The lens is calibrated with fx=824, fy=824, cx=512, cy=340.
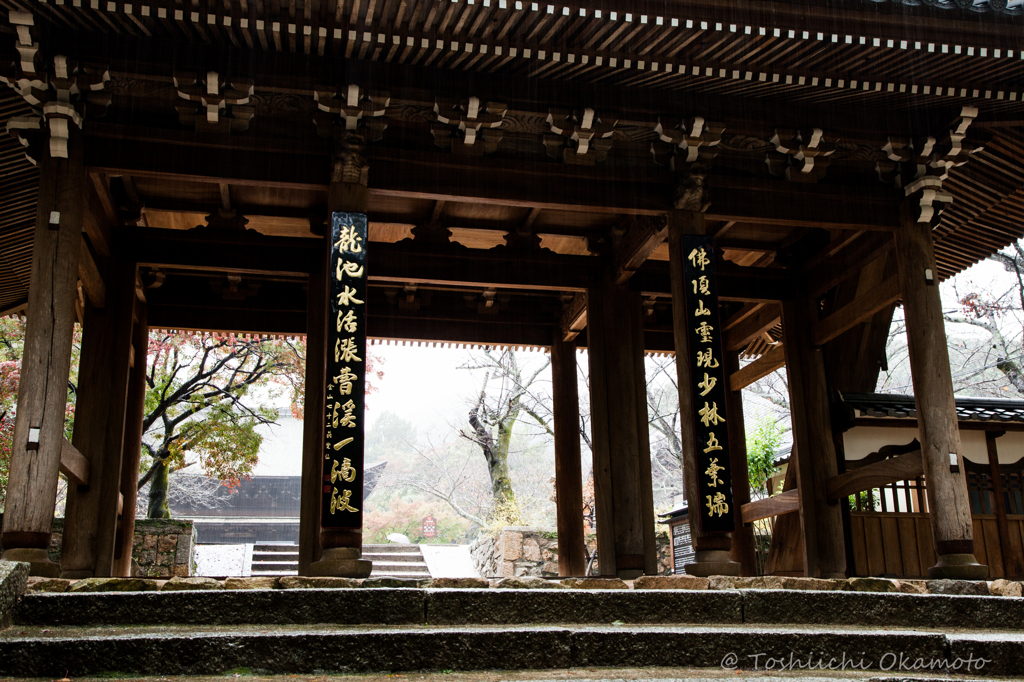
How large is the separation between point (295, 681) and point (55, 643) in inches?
38.5

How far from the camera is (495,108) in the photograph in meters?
6.80

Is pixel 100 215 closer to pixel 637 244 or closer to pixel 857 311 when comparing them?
pixel 637 244

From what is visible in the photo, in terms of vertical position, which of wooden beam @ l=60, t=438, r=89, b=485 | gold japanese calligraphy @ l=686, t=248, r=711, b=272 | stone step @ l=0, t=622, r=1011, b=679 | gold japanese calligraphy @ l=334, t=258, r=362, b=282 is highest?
gold japanese calligraphy @ l=686, t=248, r=711, b=272

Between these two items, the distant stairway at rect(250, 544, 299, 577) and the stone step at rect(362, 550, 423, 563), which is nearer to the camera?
the distant stairway at rect(250, 544, 299, 577)

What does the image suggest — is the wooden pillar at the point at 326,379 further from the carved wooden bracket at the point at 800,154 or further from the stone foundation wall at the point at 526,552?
the stone foundation wall at the point at 526,552

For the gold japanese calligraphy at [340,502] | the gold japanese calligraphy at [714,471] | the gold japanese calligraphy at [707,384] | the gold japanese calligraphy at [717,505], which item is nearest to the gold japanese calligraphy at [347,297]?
the gold japanese calligraphy at [340,502]

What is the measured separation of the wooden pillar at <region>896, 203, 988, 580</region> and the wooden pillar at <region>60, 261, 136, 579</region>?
7206 millimetres

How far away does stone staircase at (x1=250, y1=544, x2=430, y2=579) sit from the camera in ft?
49.6

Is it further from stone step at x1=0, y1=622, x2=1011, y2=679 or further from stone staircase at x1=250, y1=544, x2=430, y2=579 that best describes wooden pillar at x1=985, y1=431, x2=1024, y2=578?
stone staircase at x1=250, y1=544, x2=430, y2=579

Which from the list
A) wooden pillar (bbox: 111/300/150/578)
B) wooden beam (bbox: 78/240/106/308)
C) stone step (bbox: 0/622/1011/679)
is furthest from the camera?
wooden pillar (bbox: 111/300/150/578)

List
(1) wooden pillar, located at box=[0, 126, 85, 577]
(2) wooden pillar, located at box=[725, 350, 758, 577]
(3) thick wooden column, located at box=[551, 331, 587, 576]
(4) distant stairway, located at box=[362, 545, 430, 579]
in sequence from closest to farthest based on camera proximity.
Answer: (1) wooden pillar, located at box=[0, 126, 85, 577] → (3) thick wooden column, located at box=[551, 331, 587, 576] → (2) wooden pillar, located at box=[725, 350, 758, 577] → (4) distant stairway, located at box=[362, 545, 430, 579]

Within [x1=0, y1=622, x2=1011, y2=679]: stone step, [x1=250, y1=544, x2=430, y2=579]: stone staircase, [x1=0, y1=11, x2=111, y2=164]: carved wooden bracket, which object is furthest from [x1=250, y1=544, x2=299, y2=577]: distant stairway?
[x1=0, y1=622, x2=1011, y2=679]: stone step

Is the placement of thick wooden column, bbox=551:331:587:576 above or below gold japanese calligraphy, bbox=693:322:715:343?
below

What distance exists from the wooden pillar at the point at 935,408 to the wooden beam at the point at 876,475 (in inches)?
13.5
